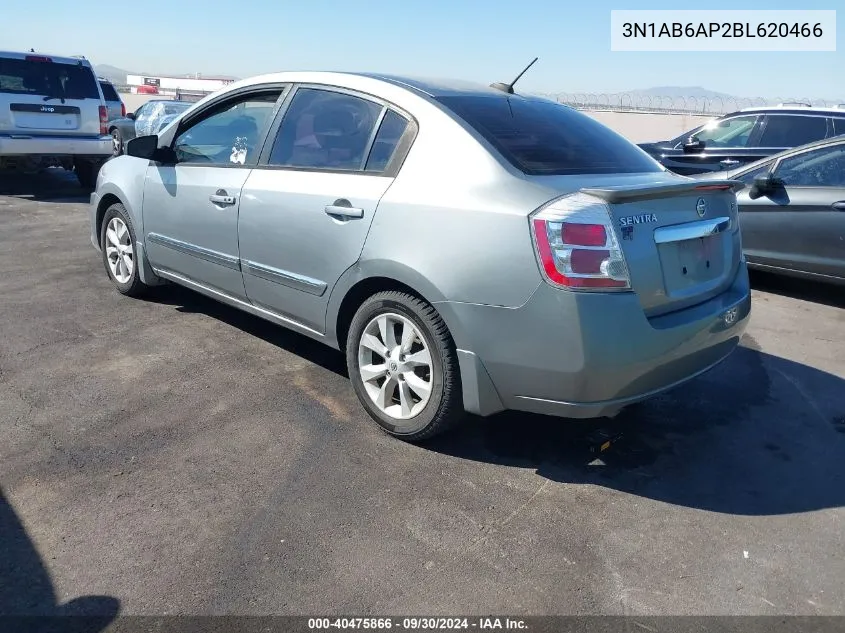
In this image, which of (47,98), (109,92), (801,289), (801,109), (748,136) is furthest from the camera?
(109,92)

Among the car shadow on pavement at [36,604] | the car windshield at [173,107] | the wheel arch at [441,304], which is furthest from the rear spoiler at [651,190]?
the car windshield at [173,107]

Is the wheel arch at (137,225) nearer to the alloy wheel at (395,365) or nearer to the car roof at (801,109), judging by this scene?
the alloy wheel at (395,365)

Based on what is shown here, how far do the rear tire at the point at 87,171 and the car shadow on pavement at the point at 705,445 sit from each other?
8697mm

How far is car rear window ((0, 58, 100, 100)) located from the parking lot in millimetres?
7222

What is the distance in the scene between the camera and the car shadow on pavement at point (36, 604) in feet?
7.41

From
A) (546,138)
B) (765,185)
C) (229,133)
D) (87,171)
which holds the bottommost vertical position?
(765,185)

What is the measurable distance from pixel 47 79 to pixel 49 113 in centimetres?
53

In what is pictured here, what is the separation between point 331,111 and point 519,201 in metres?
1.41

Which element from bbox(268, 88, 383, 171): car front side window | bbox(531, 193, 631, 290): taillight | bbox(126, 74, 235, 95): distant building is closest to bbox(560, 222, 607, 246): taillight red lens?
bbox(531, 193, 631, 290): taillight

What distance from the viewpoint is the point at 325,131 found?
3.86 metres

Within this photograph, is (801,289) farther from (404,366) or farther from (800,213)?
(404,366)

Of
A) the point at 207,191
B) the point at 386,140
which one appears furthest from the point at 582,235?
the point at 207,191

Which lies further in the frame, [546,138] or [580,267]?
[546,138]

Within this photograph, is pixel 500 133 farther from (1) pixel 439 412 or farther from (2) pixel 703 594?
(2) pixel 703 594
